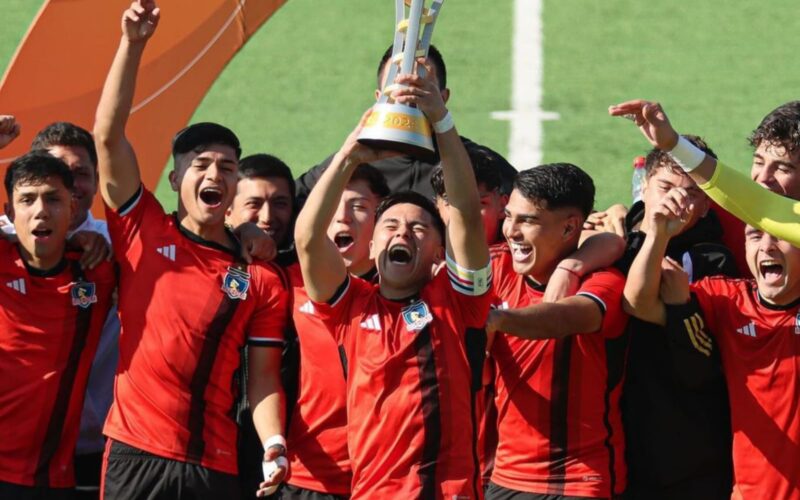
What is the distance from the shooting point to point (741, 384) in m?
5.29

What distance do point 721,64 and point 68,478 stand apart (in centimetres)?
764

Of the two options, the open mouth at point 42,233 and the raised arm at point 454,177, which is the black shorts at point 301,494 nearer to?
the raised arm at point 454,177

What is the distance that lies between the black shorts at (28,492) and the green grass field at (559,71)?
17.9ft

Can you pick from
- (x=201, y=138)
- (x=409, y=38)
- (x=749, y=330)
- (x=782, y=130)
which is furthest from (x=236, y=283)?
(x=782, y=130)

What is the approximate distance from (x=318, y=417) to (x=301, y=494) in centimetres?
30

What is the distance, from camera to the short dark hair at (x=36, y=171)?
5.61 metres

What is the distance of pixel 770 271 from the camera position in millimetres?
5332

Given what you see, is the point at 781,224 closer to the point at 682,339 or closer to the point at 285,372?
the point at 682,339

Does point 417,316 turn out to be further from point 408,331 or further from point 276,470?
point 276,470

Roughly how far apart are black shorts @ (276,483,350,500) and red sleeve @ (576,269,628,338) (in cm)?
119

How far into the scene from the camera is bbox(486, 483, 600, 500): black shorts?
5301 millimetres

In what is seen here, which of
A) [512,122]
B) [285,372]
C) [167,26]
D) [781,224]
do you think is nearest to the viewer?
[781,224]

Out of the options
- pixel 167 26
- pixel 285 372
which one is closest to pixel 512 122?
pixel 167 26

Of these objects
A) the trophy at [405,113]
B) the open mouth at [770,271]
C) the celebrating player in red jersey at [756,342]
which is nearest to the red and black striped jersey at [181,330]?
the trophy at [405,113]
